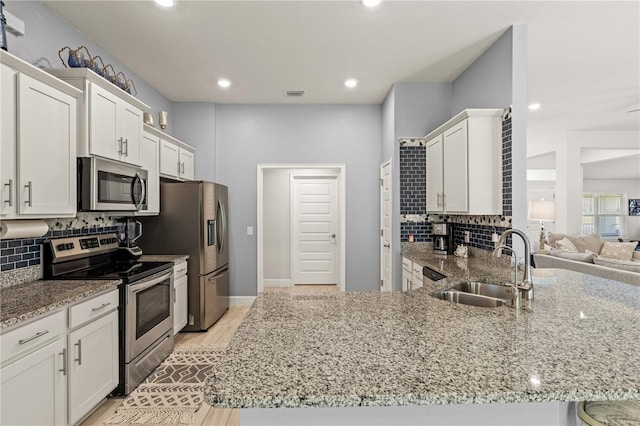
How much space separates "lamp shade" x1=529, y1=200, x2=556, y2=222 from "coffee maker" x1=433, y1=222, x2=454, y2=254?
3.34 m

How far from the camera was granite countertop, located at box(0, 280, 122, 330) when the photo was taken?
5.26ft

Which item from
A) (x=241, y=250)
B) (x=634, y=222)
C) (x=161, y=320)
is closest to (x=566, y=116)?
(x=241, y=250)

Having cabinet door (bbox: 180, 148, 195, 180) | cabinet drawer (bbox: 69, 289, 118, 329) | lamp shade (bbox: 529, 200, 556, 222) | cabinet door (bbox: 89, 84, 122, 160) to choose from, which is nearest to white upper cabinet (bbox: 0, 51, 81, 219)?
cabinet door (bbox: 89, 84, 122, 160)

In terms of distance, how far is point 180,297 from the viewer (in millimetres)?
3461

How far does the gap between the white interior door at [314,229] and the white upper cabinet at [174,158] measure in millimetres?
1909

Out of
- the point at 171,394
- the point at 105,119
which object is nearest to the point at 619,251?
the point at 171,394

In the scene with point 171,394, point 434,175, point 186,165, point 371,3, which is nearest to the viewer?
point 371,3

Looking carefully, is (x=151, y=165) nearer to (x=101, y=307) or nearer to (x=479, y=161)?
(x=101, y=307)

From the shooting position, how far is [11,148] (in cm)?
179

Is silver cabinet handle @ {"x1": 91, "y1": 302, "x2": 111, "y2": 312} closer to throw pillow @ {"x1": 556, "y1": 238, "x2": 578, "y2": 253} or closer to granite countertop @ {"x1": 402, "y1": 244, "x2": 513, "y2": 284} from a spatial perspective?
granite countertop @ {"x1": 402, "y1": 244, "x2": 513, "y2": 284}

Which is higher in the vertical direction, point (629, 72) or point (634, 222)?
point (629, 72)

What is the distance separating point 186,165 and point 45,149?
2.24 meters

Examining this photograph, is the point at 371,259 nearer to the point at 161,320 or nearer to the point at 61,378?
the point at 161,320

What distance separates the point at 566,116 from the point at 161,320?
21.4 feet
